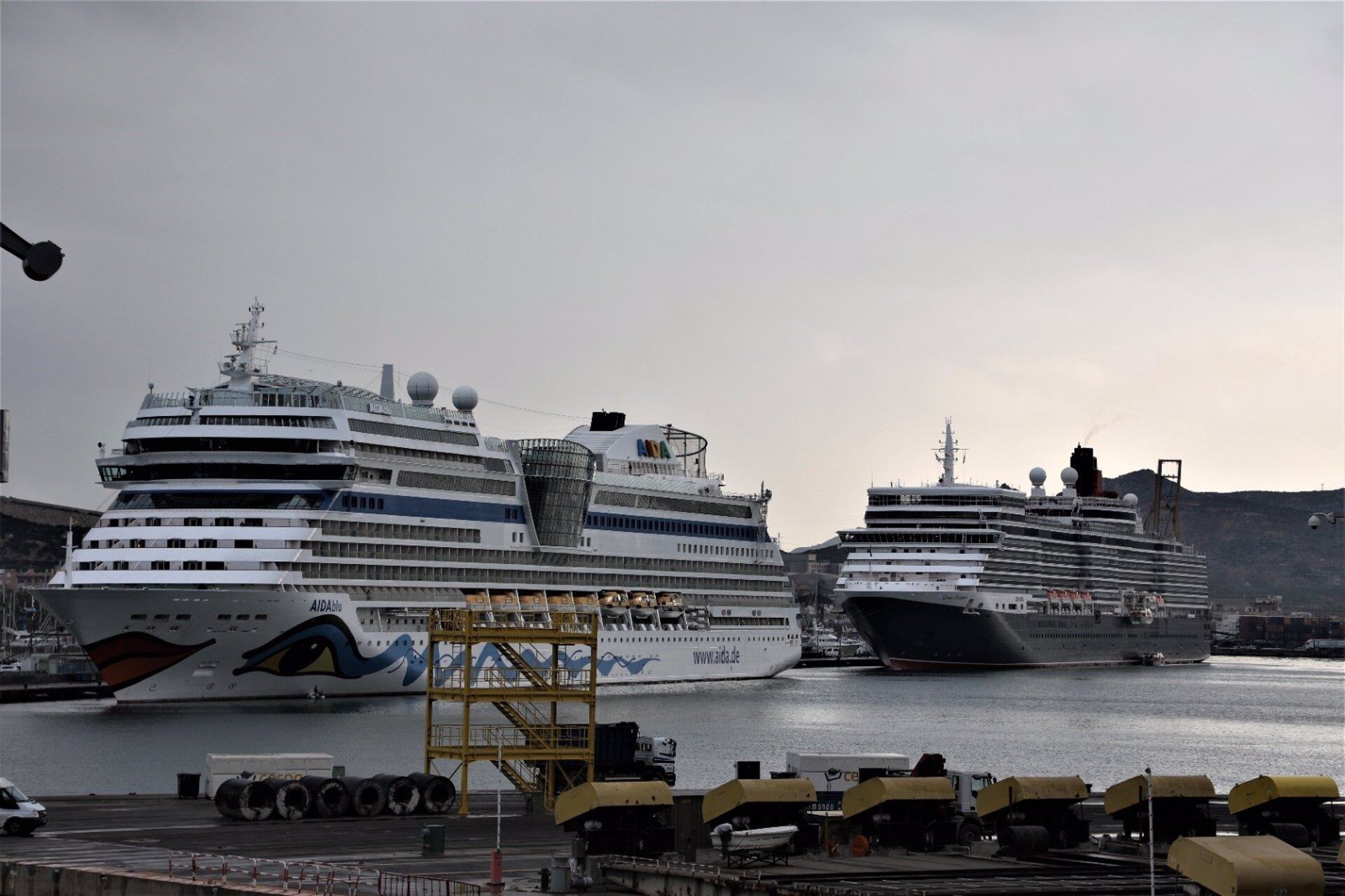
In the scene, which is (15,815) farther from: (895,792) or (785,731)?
(785,731)

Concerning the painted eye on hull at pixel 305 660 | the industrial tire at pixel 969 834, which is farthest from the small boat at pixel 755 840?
the painted eye on hull at pixel 305 660

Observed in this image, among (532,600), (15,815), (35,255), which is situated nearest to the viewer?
(35,255)

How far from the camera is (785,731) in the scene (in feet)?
235

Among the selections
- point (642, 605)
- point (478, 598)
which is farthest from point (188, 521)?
point (642, 605)

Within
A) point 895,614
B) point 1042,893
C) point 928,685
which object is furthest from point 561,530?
point 1042,893

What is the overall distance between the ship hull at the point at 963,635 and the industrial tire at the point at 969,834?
9540 cm

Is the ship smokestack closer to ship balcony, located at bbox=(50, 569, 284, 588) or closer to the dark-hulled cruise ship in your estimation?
the dark-hulled cruise ship

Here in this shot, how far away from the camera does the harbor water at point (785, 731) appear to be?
56375 millimetres

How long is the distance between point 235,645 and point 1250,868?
56.6 metres

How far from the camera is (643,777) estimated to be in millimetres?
39719

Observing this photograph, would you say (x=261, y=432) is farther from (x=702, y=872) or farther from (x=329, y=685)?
(x=702, y=872)

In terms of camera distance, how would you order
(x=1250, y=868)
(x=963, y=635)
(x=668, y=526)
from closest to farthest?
(x=1250, y=868)
(x=668, y=526)
(x=963, y=635)

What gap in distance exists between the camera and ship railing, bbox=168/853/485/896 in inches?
995

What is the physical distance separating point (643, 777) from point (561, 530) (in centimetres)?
5428
